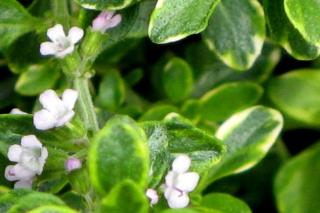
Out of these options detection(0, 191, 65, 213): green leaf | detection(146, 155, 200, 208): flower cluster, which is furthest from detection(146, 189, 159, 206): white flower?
detection(0, 191, 65, 213): green leaf

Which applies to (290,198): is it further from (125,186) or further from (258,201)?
(125,186)

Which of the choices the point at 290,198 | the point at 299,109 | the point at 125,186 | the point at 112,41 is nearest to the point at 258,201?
the point at 290,198

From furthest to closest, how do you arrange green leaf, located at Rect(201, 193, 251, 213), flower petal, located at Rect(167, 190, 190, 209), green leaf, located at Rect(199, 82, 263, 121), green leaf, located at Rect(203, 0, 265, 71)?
green leaf, located at Rect(199, 82, 263, 121)
green leaf, located at Rect(203, 0, 265, 71)
green leaf, located at Rect(201, 193, 251, 213)
flower petal, located at Rect(167, 190, 190, 209)

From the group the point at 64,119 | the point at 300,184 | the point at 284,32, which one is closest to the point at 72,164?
the point at 64,119

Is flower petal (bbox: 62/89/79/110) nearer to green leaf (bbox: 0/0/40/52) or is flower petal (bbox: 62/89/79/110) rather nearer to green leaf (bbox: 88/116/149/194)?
green leaf (bbox: 88/116/149/194)

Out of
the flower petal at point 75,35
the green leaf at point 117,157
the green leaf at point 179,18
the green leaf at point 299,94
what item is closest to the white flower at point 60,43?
the flower petal at point 75,35
